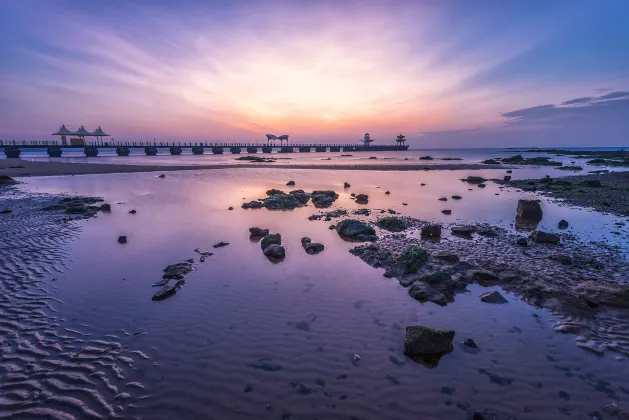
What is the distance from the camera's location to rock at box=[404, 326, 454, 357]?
6797 millimetres

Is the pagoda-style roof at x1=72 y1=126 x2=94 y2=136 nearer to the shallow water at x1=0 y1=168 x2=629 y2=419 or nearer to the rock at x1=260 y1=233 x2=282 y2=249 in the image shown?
the shallow water at x1=0 y1=168 x2=629 y2=419

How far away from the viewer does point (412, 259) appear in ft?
37.5

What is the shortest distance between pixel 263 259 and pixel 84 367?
698 centimetres

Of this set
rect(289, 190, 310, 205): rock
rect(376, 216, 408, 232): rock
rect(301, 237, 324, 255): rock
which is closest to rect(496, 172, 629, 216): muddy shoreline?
rect(376, 216, 408, 232): rock

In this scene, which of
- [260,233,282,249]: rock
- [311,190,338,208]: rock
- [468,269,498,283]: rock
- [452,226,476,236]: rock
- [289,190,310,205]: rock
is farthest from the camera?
[289,190,310,205]: rock

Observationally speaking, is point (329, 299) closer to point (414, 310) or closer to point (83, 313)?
point (414, 310)

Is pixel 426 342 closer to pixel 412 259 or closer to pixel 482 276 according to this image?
pixel 412 259

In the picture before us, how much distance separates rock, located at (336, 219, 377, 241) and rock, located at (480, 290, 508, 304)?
21.1ft

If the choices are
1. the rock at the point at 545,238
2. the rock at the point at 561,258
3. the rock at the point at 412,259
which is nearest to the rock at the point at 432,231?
the rock at the point at 412,259

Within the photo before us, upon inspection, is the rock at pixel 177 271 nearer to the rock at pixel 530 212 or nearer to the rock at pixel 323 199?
the rock at pixel 323 199

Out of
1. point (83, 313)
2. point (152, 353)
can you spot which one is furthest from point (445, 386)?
point (83, 313)

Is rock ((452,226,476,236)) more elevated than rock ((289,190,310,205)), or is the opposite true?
rock ((289,190,310,205))

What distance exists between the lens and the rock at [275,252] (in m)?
12.8

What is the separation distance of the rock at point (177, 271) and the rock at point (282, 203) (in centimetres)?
1187
